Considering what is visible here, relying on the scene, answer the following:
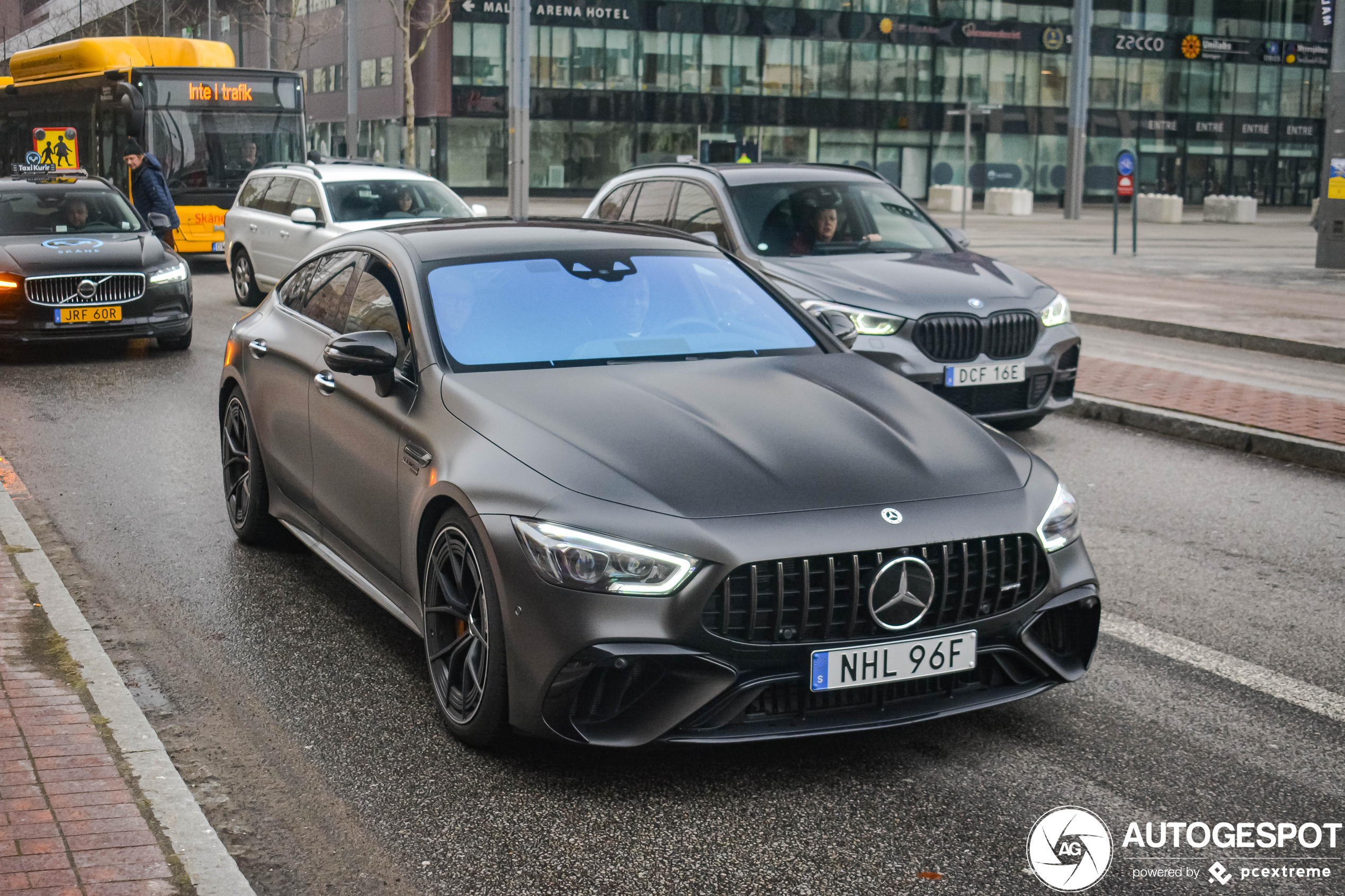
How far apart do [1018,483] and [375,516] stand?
2.16m

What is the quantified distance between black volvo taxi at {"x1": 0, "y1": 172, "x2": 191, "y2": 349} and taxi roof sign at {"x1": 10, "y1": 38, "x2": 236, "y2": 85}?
413 inches

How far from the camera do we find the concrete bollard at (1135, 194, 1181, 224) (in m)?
45.0

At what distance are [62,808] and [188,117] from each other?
69.7 ft

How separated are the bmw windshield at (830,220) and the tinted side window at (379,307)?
16.4ft

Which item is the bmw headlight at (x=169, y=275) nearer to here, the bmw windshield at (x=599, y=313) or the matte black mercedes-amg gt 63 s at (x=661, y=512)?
the matte black mercedes-amg gt 63 s at (x=661, y=512)

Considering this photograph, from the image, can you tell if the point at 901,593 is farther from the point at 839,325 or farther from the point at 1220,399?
the point at 1220,399

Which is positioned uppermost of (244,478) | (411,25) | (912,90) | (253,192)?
(411,25)

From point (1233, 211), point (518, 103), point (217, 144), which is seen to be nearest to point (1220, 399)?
point (217, 144)

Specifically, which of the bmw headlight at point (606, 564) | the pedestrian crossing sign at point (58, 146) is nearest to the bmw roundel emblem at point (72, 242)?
the bmw headlight at point (606, 564)

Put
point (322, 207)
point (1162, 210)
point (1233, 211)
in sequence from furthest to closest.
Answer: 1. point (1233, 211)
2. point (1162, 210)
3. point (322, 207)

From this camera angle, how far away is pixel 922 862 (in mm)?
3754

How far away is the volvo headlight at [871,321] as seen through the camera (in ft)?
30.3

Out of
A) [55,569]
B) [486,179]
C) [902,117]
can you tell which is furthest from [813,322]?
[902,117]

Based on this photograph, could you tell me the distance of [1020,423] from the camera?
1045cm
